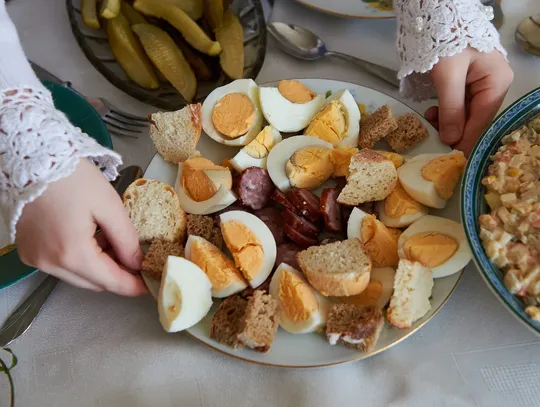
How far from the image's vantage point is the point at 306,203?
108 centimetres

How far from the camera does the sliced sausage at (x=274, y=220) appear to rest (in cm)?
110

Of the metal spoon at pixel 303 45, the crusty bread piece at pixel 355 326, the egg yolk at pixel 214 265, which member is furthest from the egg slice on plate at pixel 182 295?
the metal spoon at pixel 303 45

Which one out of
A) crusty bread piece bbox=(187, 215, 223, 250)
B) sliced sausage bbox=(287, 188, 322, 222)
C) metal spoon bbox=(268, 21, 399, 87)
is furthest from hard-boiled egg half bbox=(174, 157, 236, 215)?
metal spoon bbox=(268, 21, 399, 87)

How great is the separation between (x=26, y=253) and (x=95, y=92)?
2.13ft

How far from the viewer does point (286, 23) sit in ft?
4.84

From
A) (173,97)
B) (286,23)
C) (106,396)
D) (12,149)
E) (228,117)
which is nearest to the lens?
(12,149)

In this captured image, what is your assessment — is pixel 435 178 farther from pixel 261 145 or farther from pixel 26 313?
pixel 26 313

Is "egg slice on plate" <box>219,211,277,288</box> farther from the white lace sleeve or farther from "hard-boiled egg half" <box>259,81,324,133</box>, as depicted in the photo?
the white lace sleeve

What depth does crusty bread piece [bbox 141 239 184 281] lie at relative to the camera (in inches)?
40.0

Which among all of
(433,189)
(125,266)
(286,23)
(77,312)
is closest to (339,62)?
(286,23)

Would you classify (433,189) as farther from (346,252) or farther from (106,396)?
(106,396)

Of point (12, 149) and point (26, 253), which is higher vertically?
point (12, 149)

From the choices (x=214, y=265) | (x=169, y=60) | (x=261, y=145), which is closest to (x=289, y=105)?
(x=261, y=145)

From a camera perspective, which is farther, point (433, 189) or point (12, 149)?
point (433, 189)
